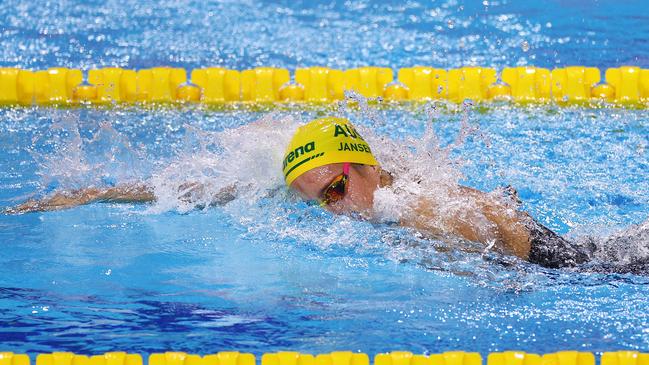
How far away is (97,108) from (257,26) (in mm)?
2889

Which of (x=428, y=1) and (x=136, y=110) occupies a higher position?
(x=428, y=1)

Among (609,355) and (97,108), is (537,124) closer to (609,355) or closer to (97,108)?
(97,108)

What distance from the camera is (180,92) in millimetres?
6797

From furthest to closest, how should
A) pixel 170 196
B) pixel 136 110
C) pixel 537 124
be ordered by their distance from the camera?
pixel 136 110 → pixel 537 124 → pixel 170 196

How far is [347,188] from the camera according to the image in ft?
11.5

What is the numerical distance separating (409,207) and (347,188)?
0.86ft

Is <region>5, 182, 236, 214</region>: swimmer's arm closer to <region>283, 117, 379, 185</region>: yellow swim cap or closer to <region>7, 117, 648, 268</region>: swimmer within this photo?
<region>7, 117, 648, 268</region>: swimmer

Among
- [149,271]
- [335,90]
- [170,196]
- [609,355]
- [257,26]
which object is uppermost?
[257,26]

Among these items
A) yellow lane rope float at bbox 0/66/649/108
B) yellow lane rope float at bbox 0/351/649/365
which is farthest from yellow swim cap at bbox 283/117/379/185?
yellow lane rope float at bbox 0/66/649/108

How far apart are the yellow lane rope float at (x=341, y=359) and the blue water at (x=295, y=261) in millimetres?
257

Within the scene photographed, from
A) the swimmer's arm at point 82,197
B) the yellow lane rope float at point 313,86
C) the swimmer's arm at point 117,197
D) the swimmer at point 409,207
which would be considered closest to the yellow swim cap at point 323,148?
the swimmer at point 409,207

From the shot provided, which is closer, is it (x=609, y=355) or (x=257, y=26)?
(x=609, y=355)

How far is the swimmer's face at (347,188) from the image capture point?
3514mm

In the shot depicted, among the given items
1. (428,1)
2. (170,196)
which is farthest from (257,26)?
(170,196)
